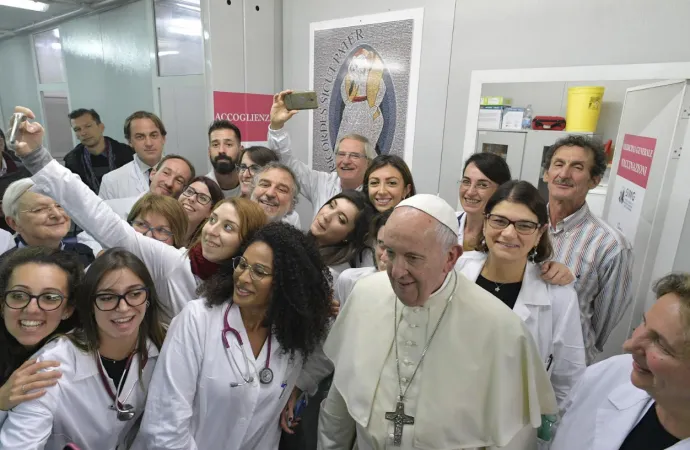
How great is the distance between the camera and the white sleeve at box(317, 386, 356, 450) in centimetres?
159

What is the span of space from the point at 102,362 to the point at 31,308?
338 mm

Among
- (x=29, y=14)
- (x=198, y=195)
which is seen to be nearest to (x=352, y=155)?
(x=198, y=195)

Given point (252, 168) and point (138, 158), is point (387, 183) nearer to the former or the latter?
point (252, 168)

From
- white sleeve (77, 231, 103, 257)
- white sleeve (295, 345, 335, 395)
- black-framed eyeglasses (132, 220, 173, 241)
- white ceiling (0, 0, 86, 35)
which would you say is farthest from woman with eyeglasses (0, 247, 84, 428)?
white ceiling (0, 0, 86, 35)

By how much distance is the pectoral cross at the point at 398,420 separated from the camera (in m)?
1.34

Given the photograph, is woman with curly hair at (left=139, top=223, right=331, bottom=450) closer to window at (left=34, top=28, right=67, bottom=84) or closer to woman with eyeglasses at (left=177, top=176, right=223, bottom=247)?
woman with eyeglasses at (left=177, top=176, right=223, bottom=247)

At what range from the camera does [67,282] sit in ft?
5.34

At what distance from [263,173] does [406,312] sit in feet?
5.42

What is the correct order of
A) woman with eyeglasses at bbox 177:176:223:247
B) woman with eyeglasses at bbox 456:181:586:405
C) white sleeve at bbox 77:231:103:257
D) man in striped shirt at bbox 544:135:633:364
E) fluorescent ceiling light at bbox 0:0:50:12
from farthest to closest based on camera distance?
fluorescent ceiling light at bbox 0:0:50:12, white sleeve at bbox 77:231:103:257, woman with eyeglasses at bbox 177:176:223:247, man in striped shirt at bbox 544:135:633:364, woman with eyeglasses at bbox 456:181:586:405

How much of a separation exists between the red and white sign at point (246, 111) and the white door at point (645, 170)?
3526 mm

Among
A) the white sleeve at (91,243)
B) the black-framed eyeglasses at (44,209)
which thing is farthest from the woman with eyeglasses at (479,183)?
the white sleeve at (91,243)

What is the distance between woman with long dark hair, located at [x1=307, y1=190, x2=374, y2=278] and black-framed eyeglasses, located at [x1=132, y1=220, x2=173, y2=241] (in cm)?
80

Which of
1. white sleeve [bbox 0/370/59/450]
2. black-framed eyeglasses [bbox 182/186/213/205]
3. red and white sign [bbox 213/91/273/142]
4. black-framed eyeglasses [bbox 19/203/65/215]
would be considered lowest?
white sleeve [bbox 0/370/59/450]

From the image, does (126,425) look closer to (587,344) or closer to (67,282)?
(67,282)
